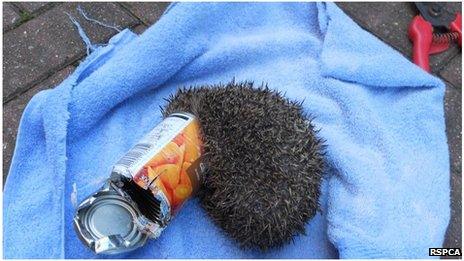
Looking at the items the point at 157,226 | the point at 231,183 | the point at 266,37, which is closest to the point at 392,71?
the point at 266,37

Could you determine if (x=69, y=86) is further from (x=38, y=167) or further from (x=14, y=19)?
(x=14, y=19)

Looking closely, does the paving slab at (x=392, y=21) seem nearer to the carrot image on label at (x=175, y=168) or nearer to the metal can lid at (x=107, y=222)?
the carrot image on label at (x=175, y=168)

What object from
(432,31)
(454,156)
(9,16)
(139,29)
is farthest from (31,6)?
(454,156)

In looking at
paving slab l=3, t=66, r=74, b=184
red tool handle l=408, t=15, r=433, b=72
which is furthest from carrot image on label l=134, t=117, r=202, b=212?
red tool handle l=408, t=15, r=433, b=72

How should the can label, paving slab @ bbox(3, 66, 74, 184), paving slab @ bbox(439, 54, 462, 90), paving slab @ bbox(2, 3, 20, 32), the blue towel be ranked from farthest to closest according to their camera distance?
paving slab @ bbox(439, 54, 462, 90) → paving slab @ bbox(2, 3, 20, 32) → paving slab @ bbox(3, 66, 74, 184) → the blue towel → the can label

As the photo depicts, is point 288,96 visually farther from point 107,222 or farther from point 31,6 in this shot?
point 31,6

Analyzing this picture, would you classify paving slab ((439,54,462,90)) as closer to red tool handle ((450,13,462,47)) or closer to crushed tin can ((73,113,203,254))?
red tool handle ((450,13,462,47))

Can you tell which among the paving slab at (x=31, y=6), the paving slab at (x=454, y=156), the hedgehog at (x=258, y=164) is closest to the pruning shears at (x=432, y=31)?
the paving slab at (x=454, y=156)
